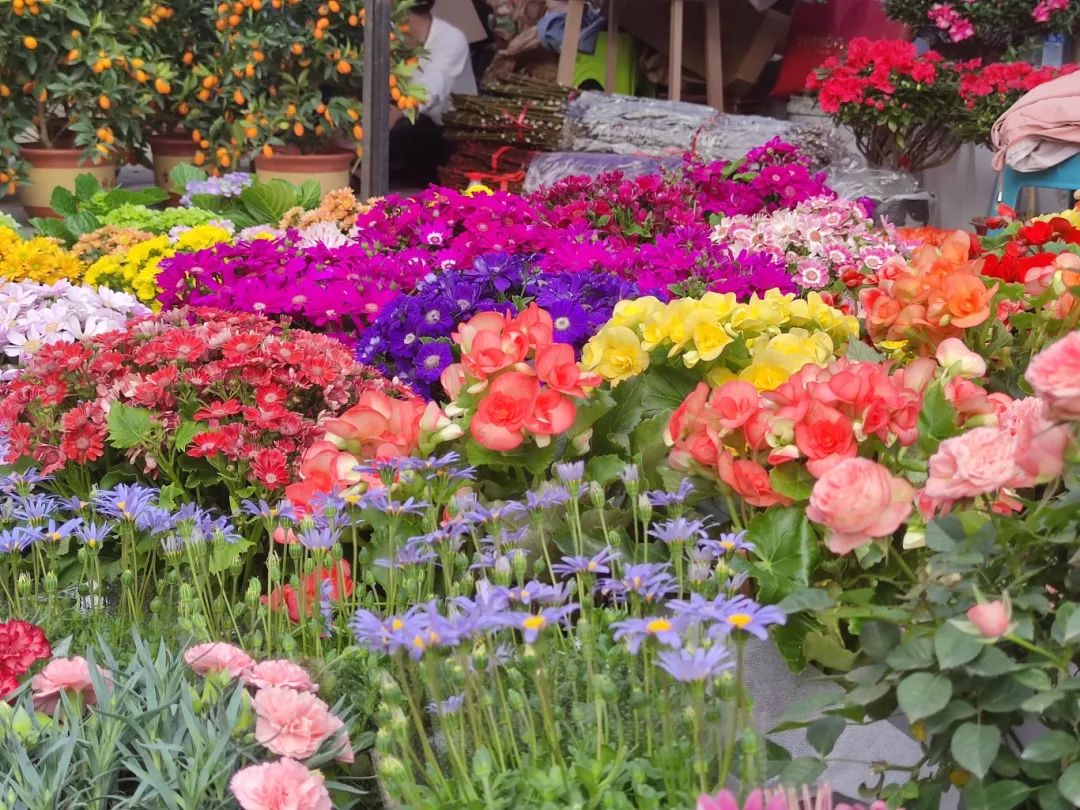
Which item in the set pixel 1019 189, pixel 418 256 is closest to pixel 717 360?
pixel 418 256

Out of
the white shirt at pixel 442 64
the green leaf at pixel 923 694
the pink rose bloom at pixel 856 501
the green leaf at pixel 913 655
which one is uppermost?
the white shirt at pixel 442 64

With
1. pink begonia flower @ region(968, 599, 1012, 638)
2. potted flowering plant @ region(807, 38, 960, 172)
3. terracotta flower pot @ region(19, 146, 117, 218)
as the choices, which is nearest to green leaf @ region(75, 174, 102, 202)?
terracotta flower pot @ region(19, 146, 117, 218)

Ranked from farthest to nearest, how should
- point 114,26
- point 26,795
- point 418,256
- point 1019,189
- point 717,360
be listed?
point 114,26 → point 1019,189 → point 418,256 → point 717,360 → point 26,795

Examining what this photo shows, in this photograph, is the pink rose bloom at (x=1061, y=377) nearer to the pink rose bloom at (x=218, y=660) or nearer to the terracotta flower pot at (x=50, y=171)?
the pink rose bloom at (x=218, y=660)

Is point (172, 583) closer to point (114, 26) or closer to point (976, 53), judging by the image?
point (114, 26)

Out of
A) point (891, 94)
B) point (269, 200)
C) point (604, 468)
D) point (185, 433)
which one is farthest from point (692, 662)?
point (891, 94)

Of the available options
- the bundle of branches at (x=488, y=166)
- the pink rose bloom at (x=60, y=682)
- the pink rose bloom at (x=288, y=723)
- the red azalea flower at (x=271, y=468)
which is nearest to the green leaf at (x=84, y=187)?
the bundle of branches at (x=488, y=166)

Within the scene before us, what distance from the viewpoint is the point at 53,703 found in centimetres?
125

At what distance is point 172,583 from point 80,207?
3480mm

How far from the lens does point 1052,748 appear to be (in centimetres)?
88

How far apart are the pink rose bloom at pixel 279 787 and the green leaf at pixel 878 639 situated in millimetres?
488

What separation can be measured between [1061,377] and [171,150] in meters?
5.62

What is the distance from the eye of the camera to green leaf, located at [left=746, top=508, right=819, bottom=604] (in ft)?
4.17

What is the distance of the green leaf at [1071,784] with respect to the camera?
2.77ft
